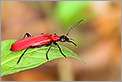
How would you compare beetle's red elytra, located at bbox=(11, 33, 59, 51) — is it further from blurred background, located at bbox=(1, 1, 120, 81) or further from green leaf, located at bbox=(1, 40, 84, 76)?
blurred background, located at bbox=(1, 1, 120, 81)

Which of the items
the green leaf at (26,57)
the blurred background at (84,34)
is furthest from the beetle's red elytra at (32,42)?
the blurred background at (84,34)

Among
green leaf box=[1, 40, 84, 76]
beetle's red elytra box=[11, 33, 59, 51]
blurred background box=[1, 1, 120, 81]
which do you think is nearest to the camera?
green leaf box=[1, 40, 84, 76]

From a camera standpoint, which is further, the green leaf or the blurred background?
the blurred background

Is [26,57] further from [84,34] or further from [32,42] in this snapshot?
[84,34]

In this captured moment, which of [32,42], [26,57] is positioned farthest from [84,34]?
[26,57]

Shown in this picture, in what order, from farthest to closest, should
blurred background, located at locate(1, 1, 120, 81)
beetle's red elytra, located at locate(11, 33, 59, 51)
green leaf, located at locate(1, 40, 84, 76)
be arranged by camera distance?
1. blurred background, located at locate(1, 1, 120, 81)
2. beetle's red elytra, located at locate(11, 33, 59, 51)
3. green leaf, located at locate(1, 40, 84, 76)

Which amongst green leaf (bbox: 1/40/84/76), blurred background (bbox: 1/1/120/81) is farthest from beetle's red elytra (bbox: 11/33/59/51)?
blurred background (bbox: 1/1/120/81)

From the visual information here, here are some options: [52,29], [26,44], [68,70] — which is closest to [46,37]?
[26,44]

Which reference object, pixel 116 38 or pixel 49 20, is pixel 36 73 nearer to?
pixel 49 20
